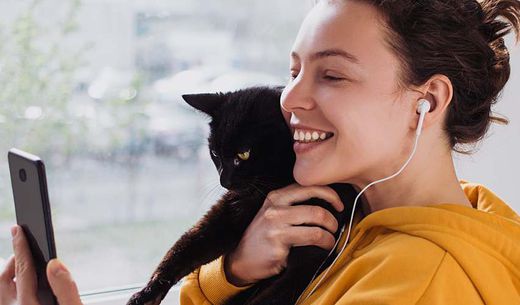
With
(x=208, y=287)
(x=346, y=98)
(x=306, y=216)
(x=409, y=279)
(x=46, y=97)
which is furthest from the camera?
(x=46, y=97)

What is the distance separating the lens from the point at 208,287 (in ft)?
4.37

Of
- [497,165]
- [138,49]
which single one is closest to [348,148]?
[138,49]

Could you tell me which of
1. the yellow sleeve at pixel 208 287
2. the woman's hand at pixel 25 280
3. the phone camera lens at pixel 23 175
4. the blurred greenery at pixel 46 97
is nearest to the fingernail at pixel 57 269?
the woman's hand at pixel 25 280

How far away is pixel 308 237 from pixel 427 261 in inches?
9.7

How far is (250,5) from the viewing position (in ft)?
6.40

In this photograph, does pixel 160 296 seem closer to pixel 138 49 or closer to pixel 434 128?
pixel 434 128

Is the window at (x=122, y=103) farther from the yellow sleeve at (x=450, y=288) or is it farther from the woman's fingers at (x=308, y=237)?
the yellow sleeve at (x=450, y=288)

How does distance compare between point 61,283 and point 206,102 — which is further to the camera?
point 206,102

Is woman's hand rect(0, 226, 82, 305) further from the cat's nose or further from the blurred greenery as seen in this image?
the blurred greenery

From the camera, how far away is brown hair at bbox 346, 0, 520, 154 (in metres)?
1.10

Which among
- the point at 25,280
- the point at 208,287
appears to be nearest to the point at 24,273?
the point at 25,280

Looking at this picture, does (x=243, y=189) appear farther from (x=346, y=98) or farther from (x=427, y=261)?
(x=427, y=261)

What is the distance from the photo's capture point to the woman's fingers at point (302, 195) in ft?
3.99

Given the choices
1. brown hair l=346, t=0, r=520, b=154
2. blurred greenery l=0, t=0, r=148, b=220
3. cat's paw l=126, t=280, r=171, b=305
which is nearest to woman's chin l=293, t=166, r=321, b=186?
brown hair l=346, t=0, r=520, b=154
